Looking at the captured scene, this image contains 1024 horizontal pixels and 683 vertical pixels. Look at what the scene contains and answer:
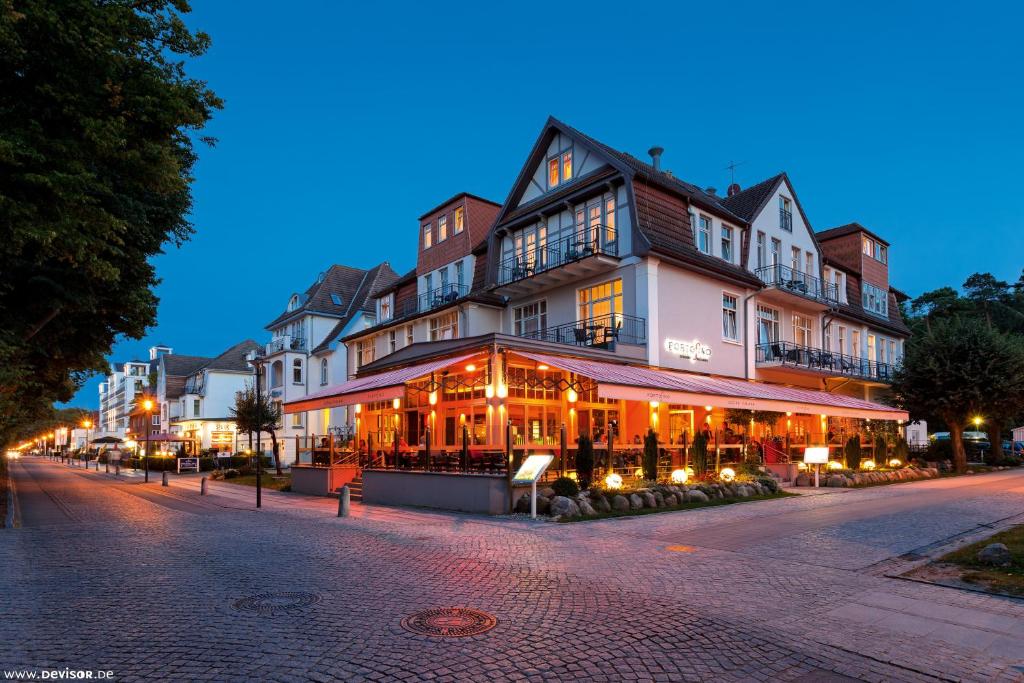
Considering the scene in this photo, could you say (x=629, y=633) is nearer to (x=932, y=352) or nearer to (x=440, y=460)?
(x=440, y=460)

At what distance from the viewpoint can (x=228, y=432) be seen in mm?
64562

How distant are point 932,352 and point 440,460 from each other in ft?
84.0

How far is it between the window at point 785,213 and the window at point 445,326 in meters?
16.4

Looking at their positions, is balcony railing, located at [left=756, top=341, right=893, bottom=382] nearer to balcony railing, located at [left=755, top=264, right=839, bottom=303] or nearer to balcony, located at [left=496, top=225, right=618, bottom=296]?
balcony railing, located at [left=755, top=264, right=839, bottom=303]

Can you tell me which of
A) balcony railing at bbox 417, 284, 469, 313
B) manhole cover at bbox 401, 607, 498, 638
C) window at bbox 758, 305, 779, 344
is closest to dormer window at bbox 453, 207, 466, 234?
balcony railing at bbox 417, 284, 469, 313

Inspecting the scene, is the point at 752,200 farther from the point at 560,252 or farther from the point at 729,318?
the point at 560,252

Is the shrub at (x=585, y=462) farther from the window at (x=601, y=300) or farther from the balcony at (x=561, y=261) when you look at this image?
the balcony at (x=561, y=261)

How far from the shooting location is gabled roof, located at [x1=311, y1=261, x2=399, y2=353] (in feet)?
155

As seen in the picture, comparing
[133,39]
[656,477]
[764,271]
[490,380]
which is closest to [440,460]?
[490,380]

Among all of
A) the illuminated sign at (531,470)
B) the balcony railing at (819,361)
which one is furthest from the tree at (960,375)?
the illuminated sign at (531,470)

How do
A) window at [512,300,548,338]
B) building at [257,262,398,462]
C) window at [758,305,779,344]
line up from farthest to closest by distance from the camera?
1. building at [257,262,398,462]
2. window at [758,305,779,344]
3. window at [512,300,548,338]

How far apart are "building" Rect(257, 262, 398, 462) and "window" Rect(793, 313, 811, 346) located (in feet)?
84.0

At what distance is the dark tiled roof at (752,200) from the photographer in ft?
99.0

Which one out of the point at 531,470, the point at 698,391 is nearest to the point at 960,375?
the point at 698,391
